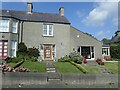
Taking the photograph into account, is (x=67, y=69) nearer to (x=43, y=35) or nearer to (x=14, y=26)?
(x=43, y=35)

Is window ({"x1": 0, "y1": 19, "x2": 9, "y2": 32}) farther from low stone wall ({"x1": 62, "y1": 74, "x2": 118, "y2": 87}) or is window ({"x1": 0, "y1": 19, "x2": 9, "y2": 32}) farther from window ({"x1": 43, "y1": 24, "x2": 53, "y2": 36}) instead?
low stone wall ({"x1": 62, "y1": 74, "x2": 118, "y2": 87})

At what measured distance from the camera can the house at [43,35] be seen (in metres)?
29.4

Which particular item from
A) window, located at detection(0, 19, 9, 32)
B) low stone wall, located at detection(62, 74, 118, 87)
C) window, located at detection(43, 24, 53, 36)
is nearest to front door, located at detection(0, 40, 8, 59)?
window, located at detection(0, 19, 9, 32)

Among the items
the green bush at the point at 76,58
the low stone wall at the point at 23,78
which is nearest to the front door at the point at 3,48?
the green bush at the point at 76,58

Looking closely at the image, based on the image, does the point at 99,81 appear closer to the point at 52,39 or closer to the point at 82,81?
the point at 82,81

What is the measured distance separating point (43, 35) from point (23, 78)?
17.1 m

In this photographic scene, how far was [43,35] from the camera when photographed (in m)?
32.5

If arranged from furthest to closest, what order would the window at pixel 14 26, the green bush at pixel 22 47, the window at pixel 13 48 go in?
the window at pixel 14 26
the window at pixel 13 48
the green bush at pixel 22 47

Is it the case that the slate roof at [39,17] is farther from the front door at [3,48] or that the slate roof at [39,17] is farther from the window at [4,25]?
the front door at [3,48]

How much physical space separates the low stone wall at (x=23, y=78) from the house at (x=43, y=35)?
1403cm

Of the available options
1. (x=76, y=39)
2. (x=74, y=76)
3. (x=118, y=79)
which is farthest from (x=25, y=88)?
(x=76, y=39)

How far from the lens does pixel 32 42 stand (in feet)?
105

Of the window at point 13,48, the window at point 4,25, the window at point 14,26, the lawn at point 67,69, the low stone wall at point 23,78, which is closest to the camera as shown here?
the low stone wall at point 23,78

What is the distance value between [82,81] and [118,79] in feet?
10.4
